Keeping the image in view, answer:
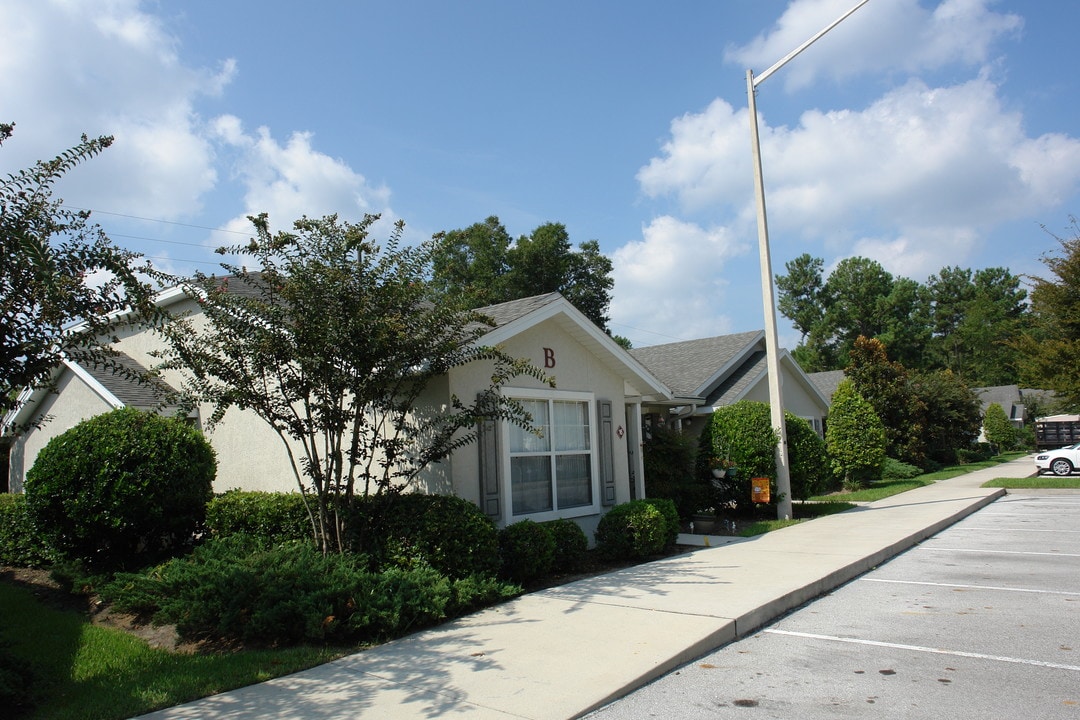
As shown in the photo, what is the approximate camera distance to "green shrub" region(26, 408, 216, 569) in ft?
31.6

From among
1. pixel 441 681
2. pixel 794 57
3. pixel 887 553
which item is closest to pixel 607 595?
pixel 441 681

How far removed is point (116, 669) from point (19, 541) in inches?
257

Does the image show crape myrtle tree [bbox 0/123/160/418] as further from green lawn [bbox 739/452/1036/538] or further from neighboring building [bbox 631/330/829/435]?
neighboring building [bbox 631/330/829/435]

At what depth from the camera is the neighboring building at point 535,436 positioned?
1009 centimetres

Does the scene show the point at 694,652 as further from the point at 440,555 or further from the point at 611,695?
the point at 440,555

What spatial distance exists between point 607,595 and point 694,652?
2229mm

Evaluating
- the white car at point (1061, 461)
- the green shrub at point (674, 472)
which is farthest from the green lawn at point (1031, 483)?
the green shrub at point (674, 472)

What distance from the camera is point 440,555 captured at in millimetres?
8172

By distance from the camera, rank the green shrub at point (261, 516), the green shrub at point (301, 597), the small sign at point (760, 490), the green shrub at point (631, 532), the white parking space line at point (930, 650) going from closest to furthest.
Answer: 1. the white parking space line at point (930, 650)
2. the green shrub at point (301, 597)
3. the green shrub at point (261, 516)
4. the green shrub at point (631, 532)
5. the small sign at point (760, 490)

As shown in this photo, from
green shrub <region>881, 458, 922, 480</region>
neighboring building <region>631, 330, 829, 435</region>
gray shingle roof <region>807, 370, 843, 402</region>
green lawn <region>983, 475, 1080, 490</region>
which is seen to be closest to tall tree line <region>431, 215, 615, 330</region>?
gray shingle roof <region>807, 370, 843, 402</region>

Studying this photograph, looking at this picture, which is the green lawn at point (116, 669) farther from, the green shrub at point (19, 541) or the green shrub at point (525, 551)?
the green shrub at point (19, 541)

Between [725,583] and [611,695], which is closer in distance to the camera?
[611,695]

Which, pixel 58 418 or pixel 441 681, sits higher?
pixel 58 418

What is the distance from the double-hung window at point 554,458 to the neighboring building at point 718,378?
6.29 m
